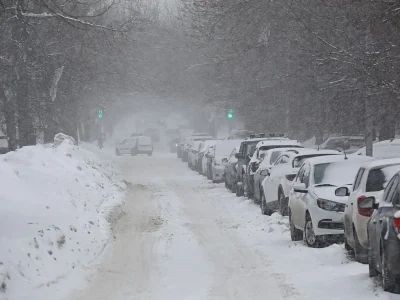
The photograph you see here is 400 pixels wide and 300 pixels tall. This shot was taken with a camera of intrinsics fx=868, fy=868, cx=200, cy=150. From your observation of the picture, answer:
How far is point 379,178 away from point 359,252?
3.43 feet

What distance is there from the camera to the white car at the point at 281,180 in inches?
734

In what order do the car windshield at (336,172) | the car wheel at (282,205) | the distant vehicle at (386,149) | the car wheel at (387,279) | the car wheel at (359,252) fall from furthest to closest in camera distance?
the distant vehicle at (386,149) → the car wheel at (282,205) → the car windshield at (336,172) → the car wheel at (359,252) → the car wheel at (387,279)

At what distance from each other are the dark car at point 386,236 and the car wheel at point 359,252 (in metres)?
1.17

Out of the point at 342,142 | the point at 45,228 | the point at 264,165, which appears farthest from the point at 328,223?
the point at 342,142

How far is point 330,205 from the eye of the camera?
13852 millimetres

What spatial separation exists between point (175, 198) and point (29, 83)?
5589mm

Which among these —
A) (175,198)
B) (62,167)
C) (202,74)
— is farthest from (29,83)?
(202,74)

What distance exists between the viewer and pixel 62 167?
23281 mm

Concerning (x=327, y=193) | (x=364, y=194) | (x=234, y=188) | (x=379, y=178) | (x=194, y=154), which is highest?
(x=379, y=178)

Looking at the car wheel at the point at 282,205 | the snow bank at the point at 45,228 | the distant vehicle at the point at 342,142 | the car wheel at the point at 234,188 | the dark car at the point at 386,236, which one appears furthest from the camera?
the distant vehicle at the point at 342,142

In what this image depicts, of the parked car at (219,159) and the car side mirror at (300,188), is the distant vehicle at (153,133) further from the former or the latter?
the car side mirror at (300,188)

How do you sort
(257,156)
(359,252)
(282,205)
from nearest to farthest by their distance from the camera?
(359,252) → (282,205) → (257,156)

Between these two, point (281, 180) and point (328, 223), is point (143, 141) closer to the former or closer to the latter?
point (281, 180)

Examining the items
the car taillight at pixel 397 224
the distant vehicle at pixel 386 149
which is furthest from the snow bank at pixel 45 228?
the distant vehicle at pixel 386 149
